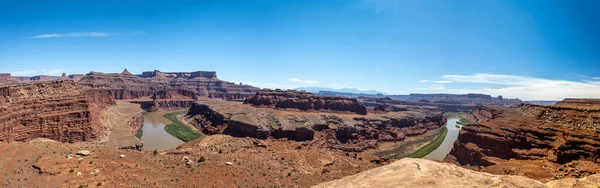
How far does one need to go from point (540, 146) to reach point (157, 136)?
77.4 m

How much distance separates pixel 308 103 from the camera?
345 feet

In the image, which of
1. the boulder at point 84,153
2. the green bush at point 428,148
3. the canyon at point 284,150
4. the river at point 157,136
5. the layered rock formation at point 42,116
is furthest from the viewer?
the green bush at point 428,148

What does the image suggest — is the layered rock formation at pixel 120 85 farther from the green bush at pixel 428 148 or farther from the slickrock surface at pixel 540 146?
the slickrock surface at pixel 540 146

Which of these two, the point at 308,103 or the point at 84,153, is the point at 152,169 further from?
the point at 308,103

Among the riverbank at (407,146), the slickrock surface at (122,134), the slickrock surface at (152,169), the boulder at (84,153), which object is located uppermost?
the boulder at (84,153)

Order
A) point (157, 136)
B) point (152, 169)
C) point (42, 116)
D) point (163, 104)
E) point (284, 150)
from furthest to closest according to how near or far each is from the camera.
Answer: point (163, 104)
point (157, 136)
point (42, 116)
point (284, 150)
point (152, 169)

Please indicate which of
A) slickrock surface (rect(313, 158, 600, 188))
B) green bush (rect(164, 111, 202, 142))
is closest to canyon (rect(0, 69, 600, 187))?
slickrock surface (rect(313, 158, 600, 188))

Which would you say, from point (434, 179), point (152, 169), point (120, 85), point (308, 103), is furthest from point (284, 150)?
point (120, 85)

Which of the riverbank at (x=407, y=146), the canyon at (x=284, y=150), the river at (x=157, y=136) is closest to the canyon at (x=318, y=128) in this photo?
the canyon at (x=284, y=150)

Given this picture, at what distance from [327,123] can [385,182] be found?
63036 mm

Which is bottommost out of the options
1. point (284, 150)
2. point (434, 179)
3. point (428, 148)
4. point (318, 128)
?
point (428, 148)

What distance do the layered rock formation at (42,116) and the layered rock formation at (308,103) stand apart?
2266 inches

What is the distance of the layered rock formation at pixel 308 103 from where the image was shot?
10512 cm

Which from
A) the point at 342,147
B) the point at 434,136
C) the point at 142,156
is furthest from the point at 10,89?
the point at 434,136
